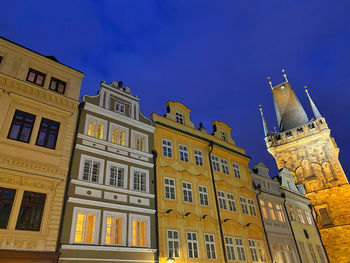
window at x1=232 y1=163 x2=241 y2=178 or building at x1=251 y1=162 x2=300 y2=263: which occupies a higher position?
window at x1=232 y1=163 x2=241 y2=178

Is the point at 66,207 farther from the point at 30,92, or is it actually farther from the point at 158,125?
the point at 158,125

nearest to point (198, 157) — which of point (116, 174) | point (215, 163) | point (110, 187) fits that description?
point (215, 163)

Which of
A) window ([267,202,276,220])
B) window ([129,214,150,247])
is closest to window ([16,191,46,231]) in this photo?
window ([129,214,150,247])

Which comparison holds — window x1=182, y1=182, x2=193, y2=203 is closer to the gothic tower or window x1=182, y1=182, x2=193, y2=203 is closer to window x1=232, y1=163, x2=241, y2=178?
window x1=232, y1=163, x2=241, y2=178

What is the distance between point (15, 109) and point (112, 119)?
18.4 feet

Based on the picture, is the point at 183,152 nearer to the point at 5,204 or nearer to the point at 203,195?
the point at 203,195

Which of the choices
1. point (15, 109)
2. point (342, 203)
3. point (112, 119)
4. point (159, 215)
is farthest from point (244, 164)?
point (342, 203)

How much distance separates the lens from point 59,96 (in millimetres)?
15750

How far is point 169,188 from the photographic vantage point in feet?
61.0

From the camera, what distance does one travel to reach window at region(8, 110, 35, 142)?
1349cm

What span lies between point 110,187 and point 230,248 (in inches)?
400

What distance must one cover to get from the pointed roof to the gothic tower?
20 centimetres

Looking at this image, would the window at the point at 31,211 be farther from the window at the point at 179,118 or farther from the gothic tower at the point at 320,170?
the gothic tower at the point at 320,170

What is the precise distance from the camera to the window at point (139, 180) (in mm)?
16733
